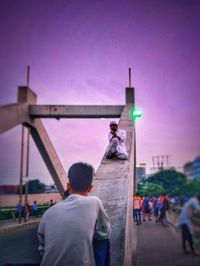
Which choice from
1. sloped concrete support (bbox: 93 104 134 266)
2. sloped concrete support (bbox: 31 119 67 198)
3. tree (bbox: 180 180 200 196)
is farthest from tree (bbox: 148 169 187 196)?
sloped concrete support (bbox: 31 119 67 198)

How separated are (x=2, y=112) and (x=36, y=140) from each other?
11.4 ft

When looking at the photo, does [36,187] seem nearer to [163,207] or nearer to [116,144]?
[116,144]

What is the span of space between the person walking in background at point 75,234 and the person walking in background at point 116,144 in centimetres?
226

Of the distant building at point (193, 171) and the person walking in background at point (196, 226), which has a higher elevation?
the distant building at point (193, 171)

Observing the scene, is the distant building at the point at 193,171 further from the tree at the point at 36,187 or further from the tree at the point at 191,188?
the tree at the point at 36,187

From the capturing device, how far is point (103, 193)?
122 inches

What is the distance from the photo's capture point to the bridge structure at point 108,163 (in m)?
2.41

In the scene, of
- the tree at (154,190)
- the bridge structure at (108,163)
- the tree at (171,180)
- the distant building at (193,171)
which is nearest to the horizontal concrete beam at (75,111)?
the bridge structure at (108,163)

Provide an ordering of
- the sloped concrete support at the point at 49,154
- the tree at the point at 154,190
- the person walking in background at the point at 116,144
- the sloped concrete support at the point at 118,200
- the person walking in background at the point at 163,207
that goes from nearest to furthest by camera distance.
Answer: the person walking in background at the point at 163,207 → the tree at the point at 154,190 → the sloped concrete support at the point at 118,200 → the person walking in background at the point at 116,144 → the sloped concrete support at the point at 49,154

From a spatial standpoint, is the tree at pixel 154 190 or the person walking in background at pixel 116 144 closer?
the tree at pixel 154 190

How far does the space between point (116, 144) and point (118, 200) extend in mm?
1245

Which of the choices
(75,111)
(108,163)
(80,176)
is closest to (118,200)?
(108,163)

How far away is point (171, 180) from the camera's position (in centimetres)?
100

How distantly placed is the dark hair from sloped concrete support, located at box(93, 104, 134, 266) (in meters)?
0.85
